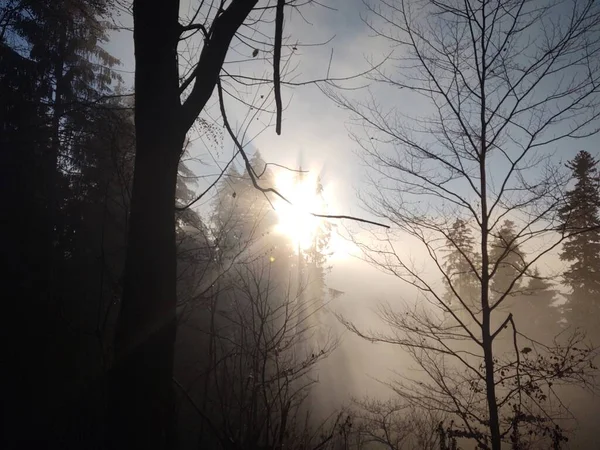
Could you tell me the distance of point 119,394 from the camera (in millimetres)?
1392

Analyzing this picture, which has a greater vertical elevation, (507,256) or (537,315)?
(507,256)

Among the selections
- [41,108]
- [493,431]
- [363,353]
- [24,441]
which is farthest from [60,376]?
[363,353]

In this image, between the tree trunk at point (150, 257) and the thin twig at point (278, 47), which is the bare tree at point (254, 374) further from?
the thin twig at point (278, 47)

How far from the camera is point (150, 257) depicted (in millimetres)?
1510

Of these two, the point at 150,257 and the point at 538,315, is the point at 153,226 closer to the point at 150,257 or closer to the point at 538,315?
the point at 150,257

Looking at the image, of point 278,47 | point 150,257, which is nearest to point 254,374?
point 150,257

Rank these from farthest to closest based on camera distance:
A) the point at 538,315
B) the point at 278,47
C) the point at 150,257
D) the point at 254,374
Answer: the point at 538,315
the point at 254,374
the point at 278,47
the point at 150,257

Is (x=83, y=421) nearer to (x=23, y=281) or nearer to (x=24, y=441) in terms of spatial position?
(x=24, y=441)

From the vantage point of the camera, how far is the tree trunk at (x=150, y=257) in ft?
4.57

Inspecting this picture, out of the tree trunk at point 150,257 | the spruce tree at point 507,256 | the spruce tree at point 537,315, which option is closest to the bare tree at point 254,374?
the tree trunk at point 150,257

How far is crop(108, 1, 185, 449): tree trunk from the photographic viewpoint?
1.39 meters

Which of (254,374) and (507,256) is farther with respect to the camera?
(507,256)

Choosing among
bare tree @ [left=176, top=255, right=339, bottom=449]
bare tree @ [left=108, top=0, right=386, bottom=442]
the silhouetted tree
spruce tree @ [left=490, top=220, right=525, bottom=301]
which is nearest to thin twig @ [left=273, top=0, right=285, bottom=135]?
bare tree @ [left=108, top=0, right=386, bottom=442]

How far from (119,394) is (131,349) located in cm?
20
